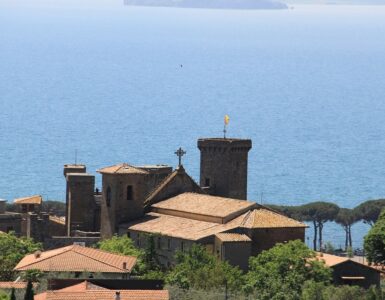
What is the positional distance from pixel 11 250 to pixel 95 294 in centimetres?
1658

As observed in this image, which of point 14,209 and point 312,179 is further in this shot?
point 312,179

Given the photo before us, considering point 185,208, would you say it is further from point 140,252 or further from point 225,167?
point 225,167

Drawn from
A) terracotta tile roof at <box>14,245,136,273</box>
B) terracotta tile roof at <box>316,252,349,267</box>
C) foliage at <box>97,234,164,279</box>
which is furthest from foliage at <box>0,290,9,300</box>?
terracotta tile roof at <box>316,252,349,267</box>

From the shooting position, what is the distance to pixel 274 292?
206 ft

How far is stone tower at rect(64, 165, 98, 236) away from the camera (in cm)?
7950

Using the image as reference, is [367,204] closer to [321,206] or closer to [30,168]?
[321,206]

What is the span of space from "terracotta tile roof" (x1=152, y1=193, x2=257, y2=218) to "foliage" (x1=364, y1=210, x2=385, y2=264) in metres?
4.37

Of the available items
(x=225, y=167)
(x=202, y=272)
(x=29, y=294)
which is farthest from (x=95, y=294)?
(x=225, y=167)

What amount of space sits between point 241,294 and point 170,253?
9.63 metres

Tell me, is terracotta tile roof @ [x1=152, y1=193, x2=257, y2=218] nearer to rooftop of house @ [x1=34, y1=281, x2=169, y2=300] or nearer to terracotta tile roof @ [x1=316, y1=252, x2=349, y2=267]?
terracotta tile roof @ [x1=316, y1=252, x2=349, y2=267]

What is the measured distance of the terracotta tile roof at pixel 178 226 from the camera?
7069 cm

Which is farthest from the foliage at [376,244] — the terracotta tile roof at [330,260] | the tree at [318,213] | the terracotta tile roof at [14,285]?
the tree at [318,213]

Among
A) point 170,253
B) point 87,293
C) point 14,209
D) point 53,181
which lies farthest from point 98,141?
point 87,293

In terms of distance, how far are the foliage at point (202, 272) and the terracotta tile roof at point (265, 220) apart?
9.53 ft
